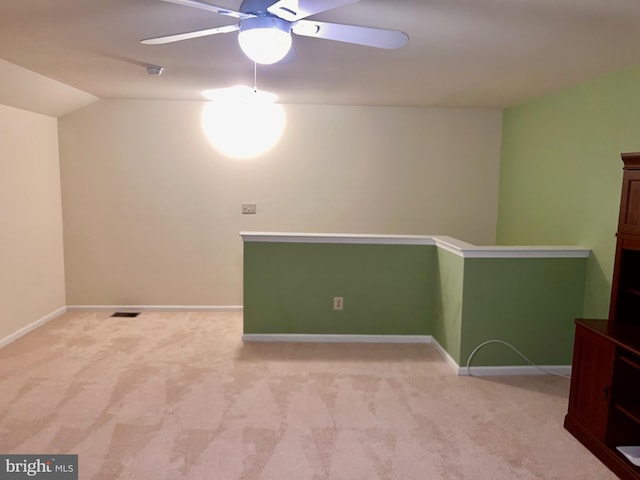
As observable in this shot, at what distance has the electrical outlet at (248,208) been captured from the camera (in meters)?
4.76

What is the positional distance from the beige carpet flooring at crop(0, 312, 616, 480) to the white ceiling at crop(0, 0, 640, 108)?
2.12m

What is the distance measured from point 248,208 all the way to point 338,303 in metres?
1.48

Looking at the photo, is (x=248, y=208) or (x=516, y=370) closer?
(x=516, y=370)

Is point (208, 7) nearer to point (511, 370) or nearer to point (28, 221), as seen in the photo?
point (511, 370)

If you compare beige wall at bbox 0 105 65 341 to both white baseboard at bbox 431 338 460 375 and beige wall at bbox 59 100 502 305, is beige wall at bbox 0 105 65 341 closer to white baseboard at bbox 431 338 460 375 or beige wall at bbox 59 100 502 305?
beige wall at bbox 59 100 502 305

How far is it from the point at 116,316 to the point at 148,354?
4.05ft

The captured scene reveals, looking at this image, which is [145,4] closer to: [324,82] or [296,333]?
[324,82]

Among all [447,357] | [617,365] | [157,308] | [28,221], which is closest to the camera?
[617,365]

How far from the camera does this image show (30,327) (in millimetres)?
4133

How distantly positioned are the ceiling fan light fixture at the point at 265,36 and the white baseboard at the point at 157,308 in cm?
343

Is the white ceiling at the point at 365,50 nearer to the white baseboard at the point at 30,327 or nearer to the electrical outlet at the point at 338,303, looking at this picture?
the electrical outlet at the point at 338,303

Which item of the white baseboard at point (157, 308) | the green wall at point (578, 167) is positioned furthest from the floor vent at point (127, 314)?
the green wall at point (578, 167)

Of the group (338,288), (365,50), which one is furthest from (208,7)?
(338,288)

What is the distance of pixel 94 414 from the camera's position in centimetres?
268
